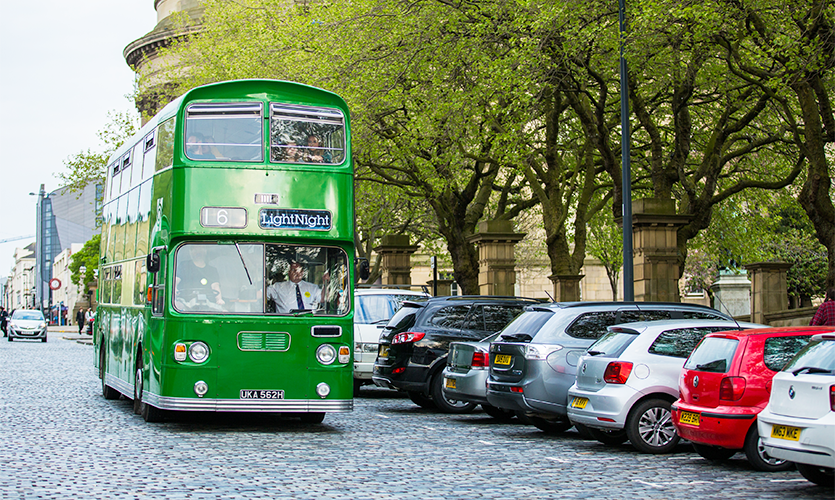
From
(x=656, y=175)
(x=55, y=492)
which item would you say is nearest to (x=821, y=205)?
(x=656, y=175)

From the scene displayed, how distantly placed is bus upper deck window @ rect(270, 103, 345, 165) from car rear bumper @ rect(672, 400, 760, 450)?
558cm

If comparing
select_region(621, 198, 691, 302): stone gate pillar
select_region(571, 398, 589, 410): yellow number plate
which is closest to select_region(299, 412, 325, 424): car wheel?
select_region(571, 398, 589, 410): yellow number plate

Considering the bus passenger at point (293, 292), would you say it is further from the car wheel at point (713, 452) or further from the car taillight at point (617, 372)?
the car wheel at point (713, 452)

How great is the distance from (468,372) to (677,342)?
3.78m

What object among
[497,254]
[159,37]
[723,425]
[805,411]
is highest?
[159,37]

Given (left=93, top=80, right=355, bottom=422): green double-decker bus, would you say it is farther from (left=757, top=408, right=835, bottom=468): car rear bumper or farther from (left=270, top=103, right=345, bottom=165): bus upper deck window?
(left=757, top=408, right=835, bottom=468): car rear bumper

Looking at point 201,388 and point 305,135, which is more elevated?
point 305,135

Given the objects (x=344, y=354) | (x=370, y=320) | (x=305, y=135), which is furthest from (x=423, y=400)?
(x=305, y=135)

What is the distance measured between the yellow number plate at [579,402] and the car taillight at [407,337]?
460 cm

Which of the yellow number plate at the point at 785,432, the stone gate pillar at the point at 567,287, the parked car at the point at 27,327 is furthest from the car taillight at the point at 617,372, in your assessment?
the parked car at the point at 27,327

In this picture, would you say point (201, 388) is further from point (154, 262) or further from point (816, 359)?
point (816, 359)

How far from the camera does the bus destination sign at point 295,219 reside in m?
12.8

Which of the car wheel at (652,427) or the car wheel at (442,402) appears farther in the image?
the car wheel at (442,402)

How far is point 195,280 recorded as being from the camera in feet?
41.7
